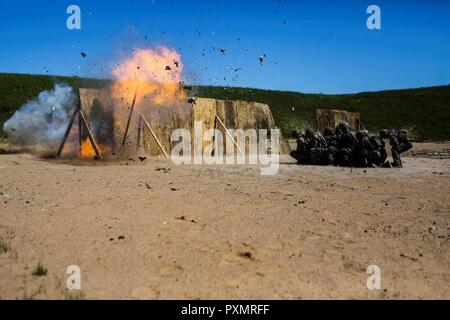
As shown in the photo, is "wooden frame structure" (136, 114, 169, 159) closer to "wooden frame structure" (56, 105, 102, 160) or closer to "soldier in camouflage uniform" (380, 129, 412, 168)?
"wooden frame structure" (56, 105, 102, 160)

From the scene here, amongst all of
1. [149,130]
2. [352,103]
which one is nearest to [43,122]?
A: [149,130]

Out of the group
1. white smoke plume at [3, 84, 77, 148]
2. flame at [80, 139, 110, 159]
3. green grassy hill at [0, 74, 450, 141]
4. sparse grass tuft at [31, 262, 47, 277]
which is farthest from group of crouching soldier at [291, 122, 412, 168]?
green grassy hill at [0, 74, 450, 141]

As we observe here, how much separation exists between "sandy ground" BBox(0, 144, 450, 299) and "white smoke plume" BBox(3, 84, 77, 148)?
25.0 feet

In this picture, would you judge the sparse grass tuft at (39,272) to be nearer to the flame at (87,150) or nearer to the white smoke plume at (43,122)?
the flame at (87,150)

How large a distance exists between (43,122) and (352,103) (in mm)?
41214

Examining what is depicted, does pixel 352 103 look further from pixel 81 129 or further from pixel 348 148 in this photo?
pixel 81 129

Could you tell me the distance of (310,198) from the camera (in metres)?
7.66

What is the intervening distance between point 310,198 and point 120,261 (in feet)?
13.8

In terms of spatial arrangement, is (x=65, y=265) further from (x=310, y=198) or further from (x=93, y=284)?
(x=310, y=198)

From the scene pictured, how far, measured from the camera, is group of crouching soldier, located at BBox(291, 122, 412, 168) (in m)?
13.3

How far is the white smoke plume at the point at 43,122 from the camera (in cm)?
1645

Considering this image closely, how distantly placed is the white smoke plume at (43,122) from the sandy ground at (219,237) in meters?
7.63

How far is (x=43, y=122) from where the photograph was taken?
1702 centimetres

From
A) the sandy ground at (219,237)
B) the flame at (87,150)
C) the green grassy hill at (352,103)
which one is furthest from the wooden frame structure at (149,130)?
the green grassy hill at (352,103)
